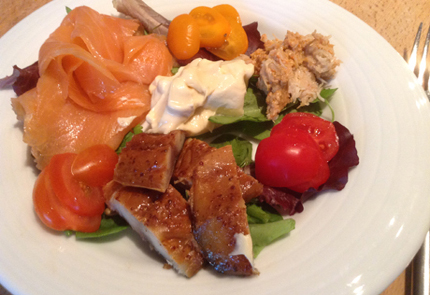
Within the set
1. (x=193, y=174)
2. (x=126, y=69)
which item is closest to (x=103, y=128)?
(x=126, y=69)

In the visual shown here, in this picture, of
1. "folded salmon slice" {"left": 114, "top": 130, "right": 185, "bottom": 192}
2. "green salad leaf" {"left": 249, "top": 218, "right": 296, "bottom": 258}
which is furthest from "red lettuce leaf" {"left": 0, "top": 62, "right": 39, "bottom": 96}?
"green salad leaf" {"left": 249, "top": 218, "right": 296, "bottom": 258}

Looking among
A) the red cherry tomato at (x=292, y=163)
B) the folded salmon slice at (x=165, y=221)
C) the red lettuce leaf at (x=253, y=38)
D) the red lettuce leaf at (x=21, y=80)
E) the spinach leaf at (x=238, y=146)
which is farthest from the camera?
the red lettuce leaf at (x=253, y=38)

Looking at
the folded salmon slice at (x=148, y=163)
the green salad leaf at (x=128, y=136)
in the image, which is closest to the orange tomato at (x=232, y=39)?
the green salad leaf at (x=128, y=136)

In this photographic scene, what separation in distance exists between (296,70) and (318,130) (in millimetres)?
619

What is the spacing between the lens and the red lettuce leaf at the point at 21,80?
2.54m

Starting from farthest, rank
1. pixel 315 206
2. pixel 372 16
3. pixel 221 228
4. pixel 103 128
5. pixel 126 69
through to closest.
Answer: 1. pixel 372 16
2. pixel 126 69
3. pixel 103 128
4. pixel 315 206
5. pixel 221 228

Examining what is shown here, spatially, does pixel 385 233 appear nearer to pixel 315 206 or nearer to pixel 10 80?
pixel 315 206

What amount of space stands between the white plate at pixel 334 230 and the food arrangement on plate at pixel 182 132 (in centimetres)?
12

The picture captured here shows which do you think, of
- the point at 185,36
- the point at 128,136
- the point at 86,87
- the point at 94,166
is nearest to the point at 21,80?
the point at 86,87

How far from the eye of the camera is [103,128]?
242 centimetres

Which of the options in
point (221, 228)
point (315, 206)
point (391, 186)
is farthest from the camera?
point (315, 206)

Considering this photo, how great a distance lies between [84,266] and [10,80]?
1827 mm

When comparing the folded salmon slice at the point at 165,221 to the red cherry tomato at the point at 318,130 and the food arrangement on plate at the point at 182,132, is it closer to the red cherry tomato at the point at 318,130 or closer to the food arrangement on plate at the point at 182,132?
the food arrangement on plate at the point at 182,132

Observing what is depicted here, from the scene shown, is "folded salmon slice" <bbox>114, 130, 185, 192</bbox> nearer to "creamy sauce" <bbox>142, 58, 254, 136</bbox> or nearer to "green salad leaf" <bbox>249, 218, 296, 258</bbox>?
"creamy sauce" <bbox>142, 58, 254, 136</bbox>
